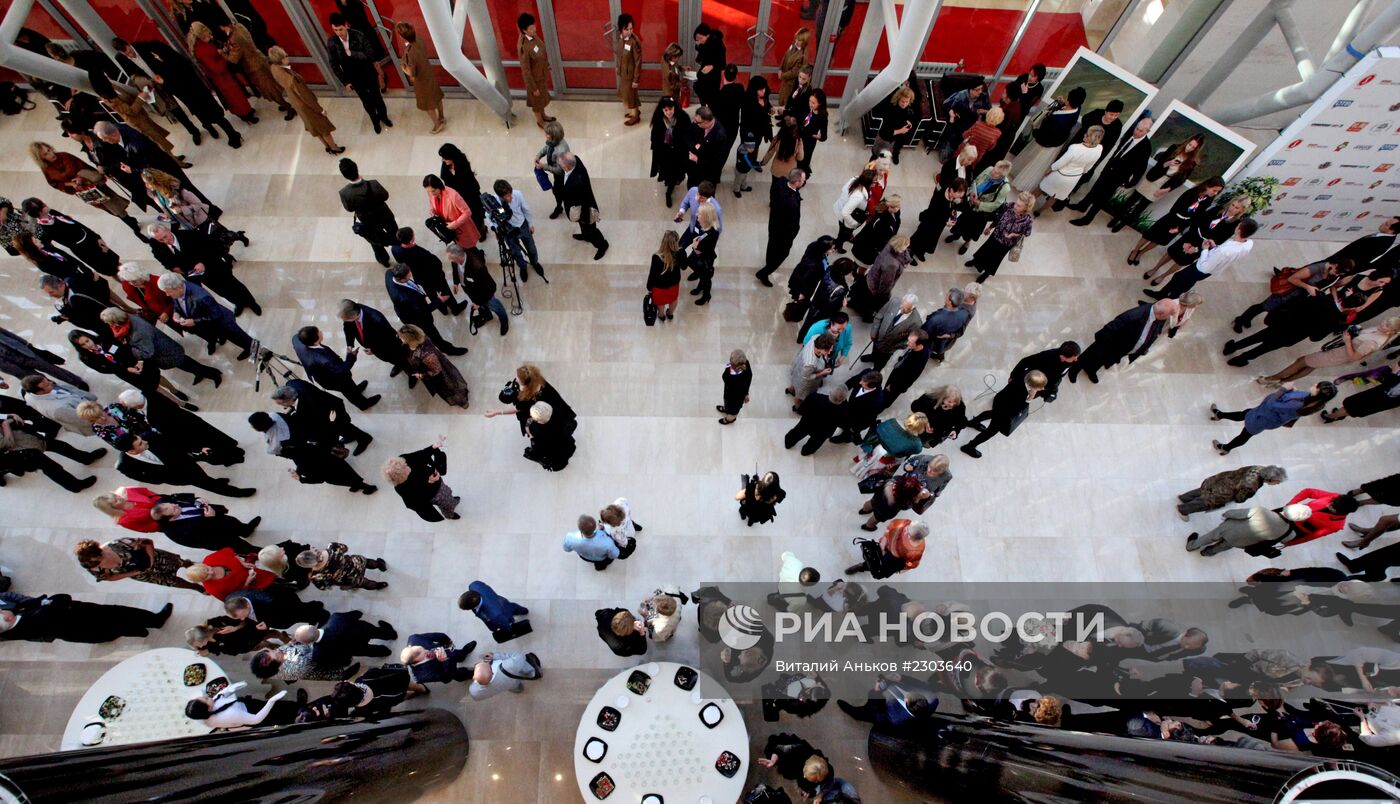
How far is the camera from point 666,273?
7.17 m

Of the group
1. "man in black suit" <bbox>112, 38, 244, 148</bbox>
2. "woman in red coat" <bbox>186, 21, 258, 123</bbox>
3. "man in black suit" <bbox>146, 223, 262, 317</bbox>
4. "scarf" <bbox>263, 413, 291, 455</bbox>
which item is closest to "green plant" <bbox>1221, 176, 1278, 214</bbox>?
"scarf" <bbox>263, 413, 291, 455</bbox>

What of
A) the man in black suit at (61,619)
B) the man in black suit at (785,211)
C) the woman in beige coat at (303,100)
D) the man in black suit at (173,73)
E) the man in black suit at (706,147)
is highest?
the man in black suit at (173,73)

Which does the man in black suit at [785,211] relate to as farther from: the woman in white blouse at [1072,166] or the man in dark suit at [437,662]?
the man in dark suit at [437,662]

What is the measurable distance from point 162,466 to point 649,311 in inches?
196

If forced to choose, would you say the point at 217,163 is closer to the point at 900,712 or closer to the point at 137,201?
the point at 137,201

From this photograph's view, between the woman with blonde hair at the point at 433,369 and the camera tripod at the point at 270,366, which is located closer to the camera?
the woman with blonde hair at the point at 433,369

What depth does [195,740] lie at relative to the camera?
353 centimetres

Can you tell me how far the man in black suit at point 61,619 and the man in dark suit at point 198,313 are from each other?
2674 millimetres

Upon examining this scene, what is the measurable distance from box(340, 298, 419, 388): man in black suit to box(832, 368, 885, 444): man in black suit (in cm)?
429

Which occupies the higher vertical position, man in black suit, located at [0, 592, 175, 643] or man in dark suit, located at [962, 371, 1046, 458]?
man in dark suit, located at [962, 371, 1046, 458]

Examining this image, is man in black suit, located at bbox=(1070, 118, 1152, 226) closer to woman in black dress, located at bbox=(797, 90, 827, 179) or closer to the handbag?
woman in black dress, located at bbox=(797, 90, 827, 179)

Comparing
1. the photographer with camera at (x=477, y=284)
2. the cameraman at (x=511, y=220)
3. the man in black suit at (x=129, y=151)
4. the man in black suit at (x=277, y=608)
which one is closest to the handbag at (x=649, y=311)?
the cameraman at (x=511, y=220)

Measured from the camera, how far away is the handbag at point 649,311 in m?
7.95

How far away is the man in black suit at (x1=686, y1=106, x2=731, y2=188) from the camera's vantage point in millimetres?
7987
